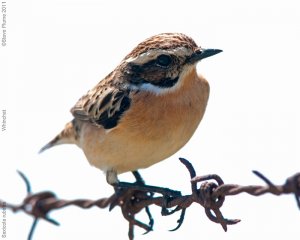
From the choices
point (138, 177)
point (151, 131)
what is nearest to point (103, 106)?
point (138, 177)

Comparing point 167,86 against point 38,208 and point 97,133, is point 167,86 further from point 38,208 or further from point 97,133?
point 38,208

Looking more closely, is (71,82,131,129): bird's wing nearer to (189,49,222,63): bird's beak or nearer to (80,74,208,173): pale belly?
(80,74,208,173): pale belly

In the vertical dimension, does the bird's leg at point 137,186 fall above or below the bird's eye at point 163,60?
below

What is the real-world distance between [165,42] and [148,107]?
86cm

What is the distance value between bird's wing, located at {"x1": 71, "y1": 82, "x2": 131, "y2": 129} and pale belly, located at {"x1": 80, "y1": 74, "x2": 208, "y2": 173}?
174 millimetres

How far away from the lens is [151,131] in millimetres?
8531

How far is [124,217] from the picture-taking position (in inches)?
307

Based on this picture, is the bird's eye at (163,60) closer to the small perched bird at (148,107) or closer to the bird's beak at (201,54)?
the small perched bird at (148,107)

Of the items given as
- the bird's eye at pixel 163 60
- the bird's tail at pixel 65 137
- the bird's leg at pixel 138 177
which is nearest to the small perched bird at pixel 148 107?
the bird's eye at pixel 163 60

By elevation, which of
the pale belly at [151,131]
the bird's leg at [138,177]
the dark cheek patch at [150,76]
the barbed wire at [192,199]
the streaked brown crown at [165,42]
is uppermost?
the streaked brown crown at [165,42]

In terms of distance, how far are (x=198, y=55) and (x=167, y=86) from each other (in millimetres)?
522

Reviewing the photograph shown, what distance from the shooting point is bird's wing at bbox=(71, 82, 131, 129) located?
9.09 m

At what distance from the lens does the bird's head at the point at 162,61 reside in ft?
29.5

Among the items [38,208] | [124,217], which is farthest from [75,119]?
[38,208]
